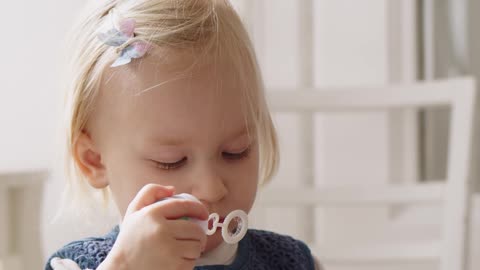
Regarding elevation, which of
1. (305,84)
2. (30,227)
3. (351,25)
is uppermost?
(351,25)

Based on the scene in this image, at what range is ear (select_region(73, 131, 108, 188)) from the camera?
0.87 m

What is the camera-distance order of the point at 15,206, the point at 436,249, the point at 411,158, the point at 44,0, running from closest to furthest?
the point at 15,206, the point at 436,249, the point at 44,0, the point at 411,158

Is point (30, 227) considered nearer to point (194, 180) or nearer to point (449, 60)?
point (194, 180)

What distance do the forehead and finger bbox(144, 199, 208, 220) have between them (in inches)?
3.5

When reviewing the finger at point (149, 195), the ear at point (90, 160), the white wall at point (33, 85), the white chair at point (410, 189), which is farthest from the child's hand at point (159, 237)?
the white wall at point (33, 85)

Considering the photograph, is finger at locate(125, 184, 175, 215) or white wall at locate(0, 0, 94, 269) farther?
white wall at locate(0, 0, 94, 269)

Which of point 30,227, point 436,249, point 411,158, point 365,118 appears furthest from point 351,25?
point 30,227

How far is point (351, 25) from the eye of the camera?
1653 mm

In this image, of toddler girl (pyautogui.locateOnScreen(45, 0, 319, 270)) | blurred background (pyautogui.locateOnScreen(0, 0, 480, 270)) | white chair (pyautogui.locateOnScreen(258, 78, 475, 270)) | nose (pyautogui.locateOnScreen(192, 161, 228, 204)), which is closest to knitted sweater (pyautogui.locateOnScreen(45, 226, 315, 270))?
toddler girl (pyautogui.locateOnScreen(45, 0, 319, 270))

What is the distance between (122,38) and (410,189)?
2.42ft

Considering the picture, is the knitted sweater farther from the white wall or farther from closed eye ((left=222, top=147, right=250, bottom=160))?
the white wall

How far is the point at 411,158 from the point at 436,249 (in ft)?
1.12

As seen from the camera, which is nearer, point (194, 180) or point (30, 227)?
point (194, 180)

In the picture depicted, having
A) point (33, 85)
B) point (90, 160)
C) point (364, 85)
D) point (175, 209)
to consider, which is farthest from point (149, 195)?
point (364, 85)
